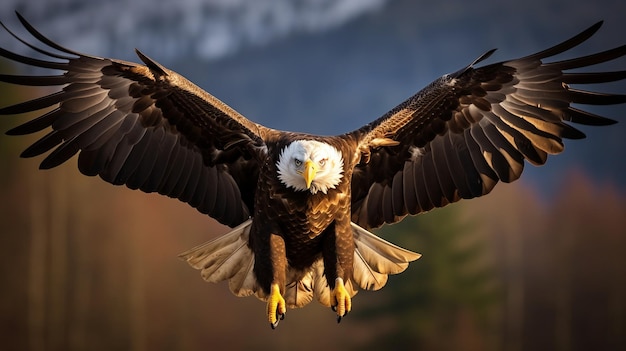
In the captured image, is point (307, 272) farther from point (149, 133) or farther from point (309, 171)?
point (149, 133)

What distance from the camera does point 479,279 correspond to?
8.02m

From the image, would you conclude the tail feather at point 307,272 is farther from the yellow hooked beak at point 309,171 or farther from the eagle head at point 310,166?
the yellow hooked beak at point 309,171

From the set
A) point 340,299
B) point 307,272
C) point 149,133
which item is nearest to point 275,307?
point 340,299

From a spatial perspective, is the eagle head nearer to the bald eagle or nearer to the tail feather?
the bald eagle

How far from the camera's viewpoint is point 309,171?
114 inches

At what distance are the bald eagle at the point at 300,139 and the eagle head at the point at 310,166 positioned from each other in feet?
0.06

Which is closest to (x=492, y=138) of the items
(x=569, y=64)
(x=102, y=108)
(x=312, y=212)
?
(x=569, y=64)

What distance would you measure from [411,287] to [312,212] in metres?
5.00

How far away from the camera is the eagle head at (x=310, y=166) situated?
295cm

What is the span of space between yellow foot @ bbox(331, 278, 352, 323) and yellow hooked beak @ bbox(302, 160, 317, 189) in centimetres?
52

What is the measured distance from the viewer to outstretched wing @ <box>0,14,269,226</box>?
3.34 m

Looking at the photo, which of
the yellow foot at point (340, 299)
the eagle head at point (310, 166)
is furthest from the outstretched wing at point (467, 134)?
the yellow foot at point (340, 299)

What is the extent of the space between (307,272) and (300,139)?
73 cm

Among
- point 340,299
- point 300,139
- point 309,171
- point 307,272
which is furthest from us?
Answer: point 307,272
